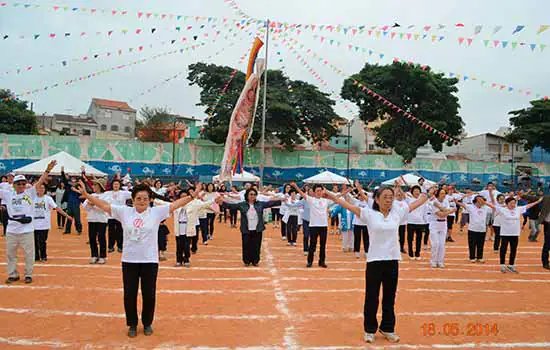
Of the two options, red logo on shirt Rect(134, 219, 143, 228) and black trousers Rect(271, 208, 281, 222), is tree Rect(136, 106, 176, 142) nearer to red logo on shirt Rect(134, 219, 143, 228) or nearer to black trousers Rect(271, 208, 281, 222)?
black trousers Rect(271, 208, 281, 222)

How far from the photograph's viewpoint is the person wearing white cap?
26.8 ft

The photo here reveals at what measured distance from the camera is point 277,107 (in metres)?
34.4

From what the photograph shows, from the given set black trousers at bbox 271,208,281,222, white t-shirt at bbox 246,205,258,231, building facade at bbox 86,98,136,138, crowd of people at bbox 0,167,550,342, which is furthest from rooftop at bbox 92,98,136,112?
white t-shirt at bbox 246,205,258,231

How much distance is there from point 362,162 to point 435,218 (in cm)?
2644

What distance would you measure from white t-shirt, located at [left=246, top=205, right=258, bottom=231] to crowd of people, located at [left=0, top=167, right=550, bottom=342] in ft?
0.07

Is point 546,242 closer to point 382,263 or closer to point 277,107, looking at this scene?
point 382,263

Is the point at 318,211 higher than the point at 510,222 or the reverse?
higher

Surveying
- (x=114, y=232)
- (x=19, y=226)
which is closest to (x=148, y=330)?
(x=19, y=226)

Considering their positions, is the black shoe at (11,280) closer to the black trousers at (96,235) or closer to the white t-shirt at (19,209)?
the white t-shirt at (19,209)

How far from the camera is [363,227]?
12031mm

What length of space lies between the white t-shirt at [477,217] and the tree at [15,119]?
3768 cm

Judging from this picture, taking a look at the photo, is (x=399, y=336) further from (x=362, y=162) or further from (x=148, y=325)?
(x=362, y=162)

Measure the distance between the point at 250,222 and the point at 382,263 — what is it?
5.50 metres

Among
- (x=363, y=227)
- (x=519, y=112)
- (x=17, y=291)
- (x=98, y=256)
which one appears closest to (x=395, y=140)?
(x=519, y=112)
